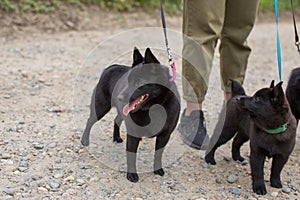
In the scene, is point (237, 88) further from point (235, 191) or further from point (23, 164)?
point (23, 164)

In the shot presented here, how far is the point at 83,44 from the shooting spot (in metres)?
7.16

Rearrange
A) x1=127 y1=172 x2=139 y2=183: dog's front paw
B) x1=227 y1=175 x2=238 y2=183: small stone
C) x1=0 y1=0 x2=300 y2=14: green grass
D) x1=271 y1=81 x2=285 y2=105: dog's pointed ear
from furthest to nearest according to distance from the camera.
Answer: x1=0 y1=0 x2=300 y2=14: green grass, x1=227 y1=175 x2=238 y2=183: small stone, x1=127 y1=172 x2=139 y2=183: dog's front paw, x1=271 y1=81 x2=285 y2=105: dog's pointed ear

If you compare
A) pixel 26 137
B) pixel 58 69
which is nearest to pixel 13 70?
pixel 58 69

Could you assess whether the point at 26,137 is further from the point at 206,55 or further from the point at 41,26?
the point at 41,26

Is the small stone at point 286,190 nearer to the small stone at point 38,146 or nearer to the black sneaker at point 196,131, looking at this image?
the black sneaker at point 196,131

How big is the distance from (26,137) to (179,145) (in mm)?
1290

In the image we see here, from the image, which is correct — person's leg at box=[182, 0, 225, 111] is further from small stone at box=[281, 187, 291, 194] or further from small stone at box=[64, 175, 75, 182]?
small stone at box=[64, 175, 75, 182]

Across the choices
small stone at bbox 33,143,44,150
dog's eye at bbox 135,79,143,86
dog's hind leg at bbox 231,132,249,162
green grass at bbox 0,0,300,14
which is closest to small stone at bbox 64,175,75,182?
small stone at bbox 33,143,44,150

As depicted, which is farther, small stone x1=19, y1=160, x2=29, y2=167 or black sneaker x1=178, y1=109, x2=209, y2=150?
black sneaker x1=178, y1=109, x2=209, y2=150

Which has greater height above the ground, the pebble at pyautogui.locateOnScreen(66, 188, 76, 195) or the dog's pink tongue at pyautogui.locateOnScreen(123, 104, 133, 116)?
the dog's pink tongue at pyautogui.locateOnScreen(123, 104, 133, 116)

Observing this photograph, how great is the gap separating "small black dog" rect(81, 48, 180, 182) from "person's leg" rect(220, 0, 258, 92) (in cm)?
107

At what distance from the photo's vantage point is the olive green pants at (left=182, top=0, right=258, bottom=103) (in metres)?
3.75

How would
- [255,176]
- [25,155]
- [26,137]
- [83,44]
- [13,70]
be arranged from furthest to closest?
[83,44] → [13,70] → [26,137] → [25,155] → [255,176]

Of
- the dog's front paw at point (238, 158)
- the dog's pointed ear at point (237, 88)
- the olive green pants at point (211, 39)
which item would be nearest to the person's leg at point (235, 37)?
the olive green pants at point (211, 39)
